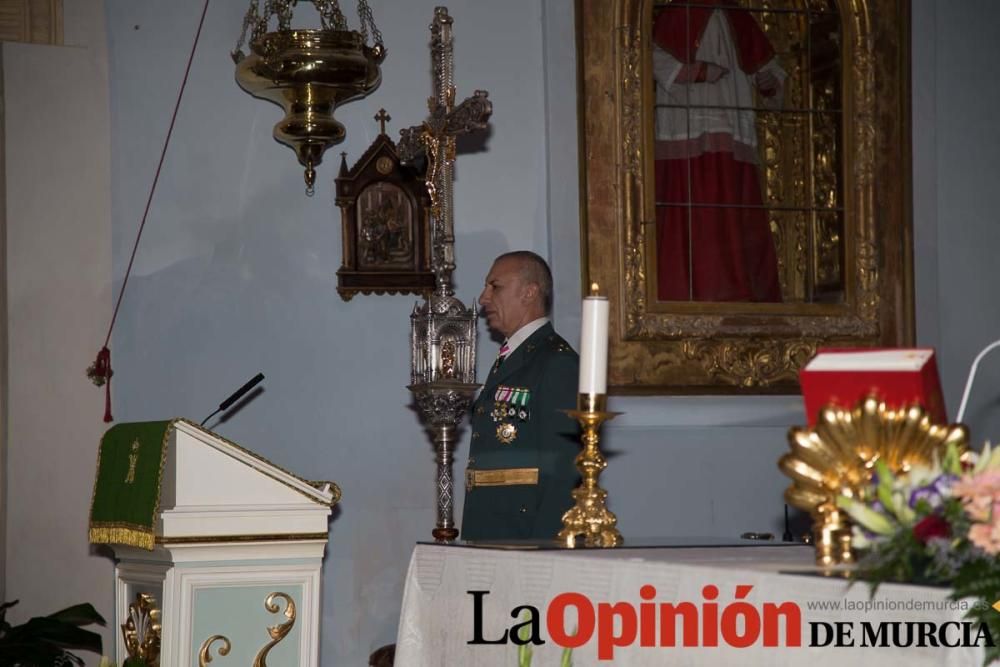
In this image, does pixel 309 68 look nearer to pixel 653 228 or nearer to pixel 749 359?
pixel 653 228

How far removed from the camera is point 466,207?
232 inches

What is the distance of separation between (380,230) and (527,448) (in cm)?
158

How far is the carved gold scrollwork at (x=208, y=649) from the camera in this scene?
4.00 m

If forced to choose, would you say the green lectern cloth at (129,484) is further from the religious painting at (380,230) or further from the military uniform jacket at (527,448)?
the religious painting at (380,230)

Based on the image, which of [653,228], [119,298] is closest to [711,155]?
[653,228]

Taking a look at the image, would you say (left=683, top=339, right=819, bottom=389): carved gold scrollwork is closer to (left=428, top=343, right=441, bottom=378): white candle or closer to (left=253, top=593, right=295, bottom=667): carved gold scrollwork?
(left=428, top=343, right=441, bottom=378): white candle

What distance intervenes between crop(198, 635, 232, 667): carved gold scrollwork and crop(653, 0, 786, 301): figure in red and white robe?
2.74 meters

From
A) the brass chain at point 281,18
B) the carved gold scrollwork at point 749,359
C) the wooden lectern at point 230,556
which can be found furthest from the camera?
the carved gold scrollwork at point 749,359

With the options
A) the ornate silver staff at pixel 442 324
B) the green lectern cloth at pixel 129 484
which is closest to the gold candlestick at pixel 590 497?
the green lectern cloth at pixel 129 484

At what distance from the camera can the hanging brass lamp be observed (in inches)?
214

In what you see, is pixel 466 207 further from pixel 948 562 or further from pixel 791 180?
pixel 948 562

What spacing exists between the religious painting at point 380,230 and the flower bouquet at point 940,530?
157 inches

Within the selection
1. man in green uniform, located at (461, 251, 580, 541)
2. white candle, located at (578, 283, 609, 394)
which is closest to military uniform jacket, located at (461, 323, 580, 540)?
man in green uniform, located at (461, 251, 580, 541)

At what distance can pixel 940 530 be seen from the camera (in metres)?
1.76
